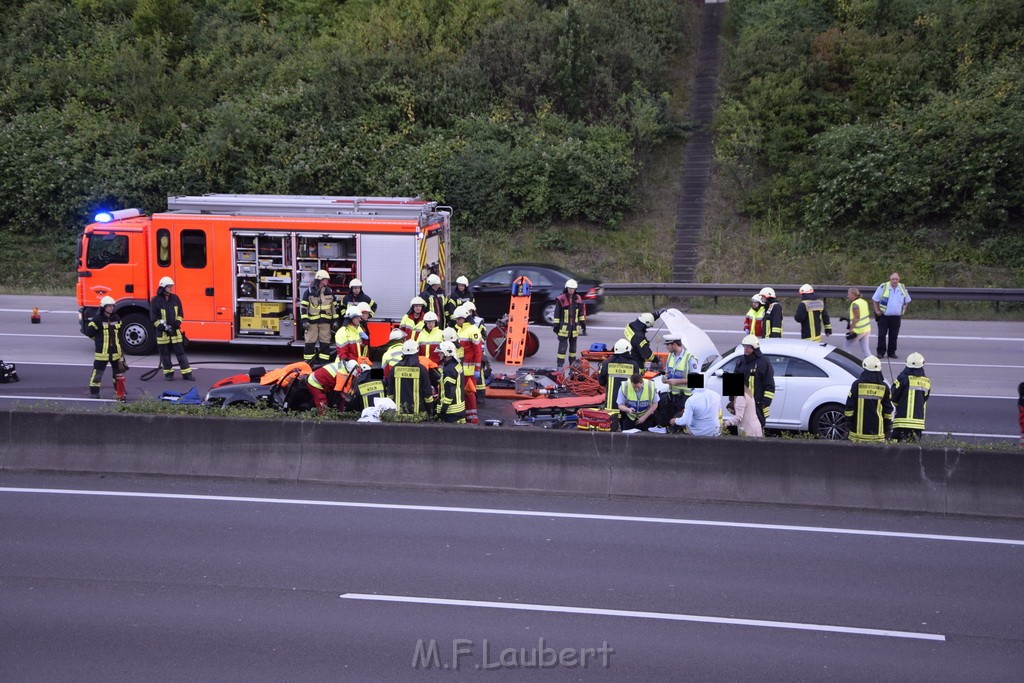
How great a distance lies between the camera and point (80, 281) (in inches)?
774

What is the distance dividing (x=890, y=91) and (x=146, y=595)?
27.7 meters

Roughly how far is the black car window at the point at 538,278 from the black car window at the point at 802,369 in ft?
31.2

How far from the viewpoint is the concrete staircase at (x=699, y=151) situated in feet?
93.6

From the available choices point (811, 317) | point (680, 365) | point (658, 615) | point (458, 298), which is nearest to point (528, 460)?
point (680, 365)

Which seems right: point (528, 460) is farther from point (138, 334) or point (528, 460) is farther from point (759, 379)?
point (138, 334)

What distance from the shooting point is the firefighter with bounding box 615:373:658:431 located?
40.8 ft

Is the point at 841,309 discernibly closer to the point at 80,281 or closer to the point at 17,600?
the point at 80,281

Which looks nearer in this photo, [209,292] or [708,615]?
[708,615]

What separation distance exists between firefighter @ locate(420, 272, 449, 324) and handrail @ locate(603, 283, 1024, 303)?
8249 millimetres

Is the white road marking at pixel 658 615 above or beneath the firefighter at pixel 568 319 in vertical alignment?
beneath

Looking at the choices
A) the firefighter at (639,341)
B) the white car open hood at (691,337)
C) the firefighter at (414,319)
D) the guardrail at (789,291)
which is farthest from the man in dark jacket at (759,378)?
the guardrail at (789,291)

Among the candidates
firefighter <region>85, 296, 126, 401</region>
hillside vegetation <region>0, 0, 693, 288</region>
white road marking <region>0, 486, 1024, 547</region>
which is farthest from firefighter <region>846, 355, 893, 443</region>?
hillside vegetation <region>0, 0, 693, 288</region>

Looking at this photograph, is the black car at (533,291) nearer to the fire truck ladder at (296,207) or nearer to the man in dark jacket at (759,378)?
the fire truck ladder at (296,207)

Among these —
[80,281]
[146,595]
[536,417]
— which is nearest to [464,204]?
[80,281]
